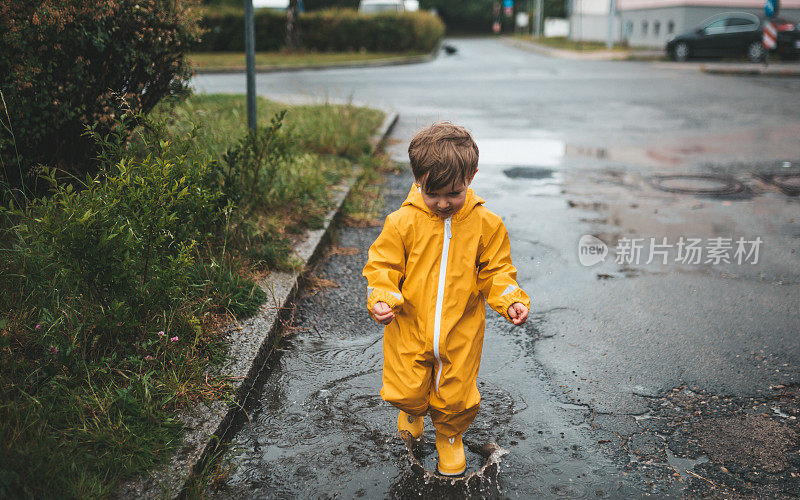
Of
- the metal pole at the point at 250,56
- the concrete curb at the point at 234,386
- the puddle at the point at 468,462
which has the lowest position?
the puddle at the point at 468,462

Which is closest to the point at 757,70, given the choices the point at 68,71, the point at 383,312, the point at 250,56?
the point at 250,56

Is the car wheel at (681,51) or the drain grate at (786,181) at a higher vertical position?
the car wheel at (681,51)

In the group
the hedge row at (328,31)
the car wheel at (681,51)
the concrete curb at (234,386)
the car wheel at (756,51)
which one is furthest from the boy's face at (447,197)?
the hedge row at (328,31)

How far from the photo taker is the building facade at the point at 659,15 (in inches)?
1164

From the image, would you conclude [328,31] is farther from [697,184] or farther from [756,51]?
[697,184]

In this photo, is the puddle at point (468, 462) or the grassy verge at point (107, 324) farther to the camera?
the puddle at point (468, 462)

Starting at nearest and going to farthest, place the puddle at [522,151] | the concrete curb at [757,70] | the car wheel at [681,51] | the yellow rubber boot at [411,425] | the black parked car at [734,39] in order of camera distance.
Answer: the yellow rubber boot at [411,425], the puddle at [522,151], the concrete curb at [757,70], the black parked car at [734,39], the car wheel at [681,51]

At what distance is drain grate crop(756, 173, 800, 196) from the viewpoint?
712 cm

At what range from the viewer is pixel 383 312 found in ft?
8.03

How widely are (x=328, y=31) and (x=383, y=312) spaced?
28.1 metres

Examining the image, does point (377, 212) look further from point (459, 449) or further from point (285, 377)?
point (459, 449)

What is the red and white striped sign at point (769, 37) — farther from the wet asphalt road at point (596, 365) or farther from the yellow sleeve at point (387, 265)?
the yellow sleeve at point (387, 265)

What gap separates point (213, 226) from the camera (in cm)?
420

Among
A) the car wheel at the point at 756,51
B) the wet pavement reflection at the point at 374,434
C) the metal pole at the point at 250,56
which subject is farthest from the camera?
the car wheel at the point at 756,51
